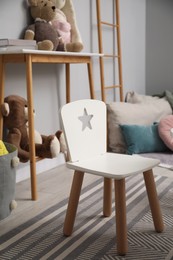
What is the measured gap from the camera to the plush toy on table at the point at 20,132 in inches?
86.2

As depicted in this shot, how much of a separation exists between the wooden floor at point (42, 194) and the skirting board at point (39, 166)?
42 millimetres

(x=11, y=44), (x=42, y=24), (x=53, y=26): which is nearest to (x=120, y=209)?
(x=11, y=44)

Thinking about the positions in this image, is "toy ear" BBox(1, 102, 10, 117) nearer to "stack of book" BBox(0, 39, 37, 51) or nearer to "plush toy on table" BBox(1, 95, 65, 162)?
"plush toy on table" BBox(1, 95, 65, 162)

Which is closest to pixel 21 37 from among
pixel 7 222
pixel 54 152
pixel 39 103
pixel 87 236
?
pixel 39 103

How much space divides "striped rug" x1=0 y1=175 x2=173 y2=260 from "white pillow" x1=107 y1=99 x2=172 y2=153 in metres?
1.12

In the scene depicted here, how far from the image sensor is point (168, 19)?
3.96 m

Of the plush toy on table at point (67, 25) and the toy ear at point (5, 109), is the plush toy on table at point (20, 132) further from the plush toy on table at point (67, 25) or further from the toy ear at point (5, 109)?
the plush toy on table at point (67, 25)

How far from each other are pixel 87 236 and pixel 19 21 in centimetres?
147

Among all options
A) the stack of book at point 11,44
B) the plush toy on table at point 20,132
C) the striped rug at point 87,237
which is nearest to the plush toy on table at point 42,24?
the stack of book at point 11,44

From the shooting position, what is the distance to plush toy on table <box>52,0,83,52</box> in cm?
258

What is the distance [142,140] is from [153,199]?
1.37 m

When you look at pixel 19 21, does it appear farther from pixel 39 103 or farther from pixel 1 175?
pixel 1 175

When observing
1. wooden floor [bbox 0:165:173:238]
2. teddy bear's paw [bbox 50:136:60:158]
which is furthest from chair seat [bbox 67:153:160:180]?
teddy bear's paw [bbox 50:136:60:158]

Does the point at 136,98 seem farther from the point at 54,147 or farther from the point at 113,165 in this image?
the point at 113,165
